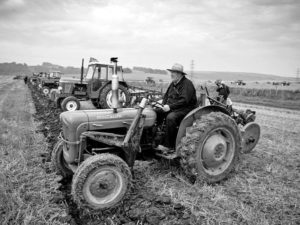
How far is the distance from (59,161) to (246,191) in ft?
9.42

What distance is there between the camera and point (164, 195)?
3.68 metres

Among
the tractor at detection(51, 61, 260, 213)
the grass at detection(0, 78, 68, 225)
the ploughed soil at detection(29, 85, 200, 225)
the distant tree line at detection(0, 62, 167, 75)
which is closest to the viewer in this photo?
the grass at detection(0, 78, 68, 225)

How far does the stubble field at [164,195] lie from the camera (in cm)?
305

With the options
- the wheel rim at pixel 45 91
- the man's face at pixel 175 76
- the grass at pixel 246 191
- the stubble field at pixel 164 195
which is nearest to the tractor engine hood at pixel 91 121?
the stubble field at pixel 164 195

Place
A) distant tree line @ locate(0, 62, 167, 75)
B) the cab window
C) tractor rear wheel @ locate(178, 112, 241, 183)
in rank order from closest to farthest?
tractor rear wheel @ locate(178, 112, 241, 183), the cab window, distant tree line @ locate(0, 62, 167, 75)

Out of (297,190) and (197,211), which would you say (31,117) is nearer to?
(197,211)

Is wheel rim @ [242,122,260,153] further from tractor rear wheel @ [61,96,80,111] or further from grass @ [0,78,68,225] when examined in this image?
tractor rear wheel @ [61,96,80,111]

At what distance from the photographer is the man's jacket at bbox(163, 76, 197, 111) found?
4129 millimetres

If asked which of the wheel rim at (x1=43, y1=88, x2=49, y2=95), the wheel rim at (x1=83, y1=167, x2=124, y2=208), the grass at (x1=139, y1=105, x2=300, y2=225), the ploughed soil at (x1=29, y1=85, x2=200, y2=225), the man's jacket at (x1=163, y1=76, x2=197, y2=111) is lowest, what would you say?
the ploughed soil at (x1=29, y1=85, x2=200, y2=225)

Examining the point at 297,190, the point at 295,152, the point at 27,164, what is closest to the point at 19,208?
the point at 27,164

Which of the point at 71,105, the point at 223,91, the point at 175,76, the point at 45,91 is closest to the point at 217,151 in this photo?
the point at 175,76

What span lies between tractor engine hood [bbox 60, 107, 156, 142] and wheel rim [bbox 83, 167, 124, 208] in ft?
2.08

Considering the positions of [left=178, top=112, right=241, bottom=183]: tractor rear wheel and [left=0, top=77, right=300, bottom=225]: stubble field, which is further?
[left=178, top=112, right=241, bottom=183]: tractor rear wheel

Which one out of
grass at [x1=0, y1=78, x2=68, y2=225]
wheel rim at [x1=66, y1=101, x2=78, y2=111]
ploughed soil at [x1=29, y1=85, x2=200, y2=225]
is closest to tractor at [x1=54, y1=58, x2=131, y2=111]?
wheel rim at [x1=66, y1=101, x2=78, y2=111]
